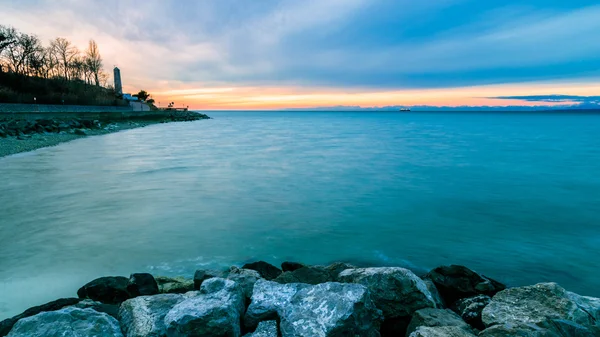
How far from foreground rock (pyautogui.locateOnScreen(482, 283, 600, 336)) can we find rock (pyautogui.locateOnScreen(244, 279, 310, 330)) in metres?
1.64

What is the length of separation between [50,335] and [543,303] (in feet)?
12.4

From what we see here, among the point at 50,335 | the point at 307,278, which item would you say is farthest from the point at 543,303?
the point at 50,335

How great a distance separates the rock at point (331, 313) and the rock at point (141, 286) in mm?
1759

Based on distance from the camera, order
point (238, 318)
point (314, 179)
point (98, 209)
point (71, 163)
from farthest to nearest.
Answer: point (71, 163) → point (314, 179) → point (98, 209) → point (238, 318)

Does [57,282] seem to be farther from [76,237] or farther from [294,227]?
[294,227]

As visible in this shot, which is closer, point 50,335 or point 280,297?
point 50,335

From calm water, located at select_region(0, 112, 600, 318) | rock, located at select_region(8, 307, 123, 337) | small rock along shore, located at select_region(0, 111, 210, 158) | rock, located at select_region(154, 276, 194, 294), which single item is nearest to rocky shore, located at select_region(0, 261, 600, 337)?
rock, located at select_region(8, 307, 123, 337)

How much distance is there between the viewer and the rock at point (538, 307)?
9.46ft

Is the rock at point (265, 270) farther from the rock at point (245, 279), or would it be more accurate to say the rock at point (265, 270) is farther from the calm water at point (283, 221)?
the calm water at point (283, 221)

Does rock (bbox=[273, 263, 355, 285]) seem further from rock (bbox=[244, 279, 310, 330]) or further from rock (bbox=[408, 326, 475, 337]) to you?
rock (bbox=[408, 326, 475, 337])

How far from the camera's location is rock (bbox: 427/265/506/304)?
3.85 metres

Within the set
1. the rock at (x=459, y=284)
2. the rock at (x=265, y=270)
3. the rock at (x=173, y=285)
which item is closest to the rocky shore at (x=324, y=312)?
the rock at (x=459, y=284)

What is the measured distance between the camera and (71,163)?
1426cm

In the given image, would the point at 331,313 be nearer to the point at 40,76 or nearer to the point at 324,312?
the point at 324,312
